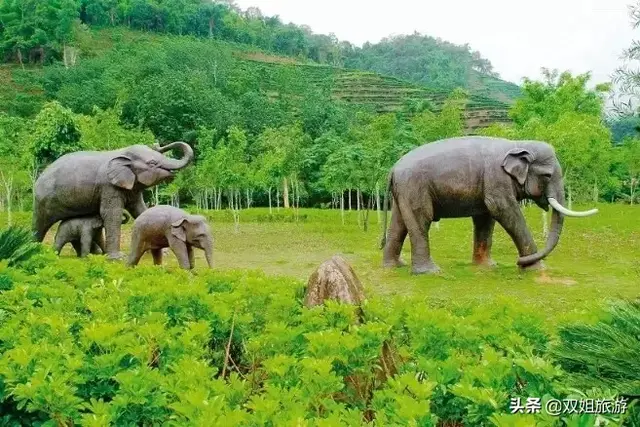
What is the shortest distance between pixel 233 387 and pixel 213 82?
160 ft

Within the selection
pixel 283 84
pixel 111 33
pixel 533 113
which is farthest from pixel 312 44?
pixel 533 113

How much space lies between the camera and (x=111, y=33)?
2707 inches

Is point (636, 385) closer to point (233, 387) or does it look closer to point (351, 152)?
point (233, 387)

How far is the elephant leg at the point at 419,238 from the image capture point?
10.6 metres

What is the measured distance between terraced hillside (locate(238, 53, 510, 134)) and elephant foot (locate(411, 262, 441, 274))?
4403cm

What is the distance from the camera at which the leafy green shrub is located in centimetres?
522

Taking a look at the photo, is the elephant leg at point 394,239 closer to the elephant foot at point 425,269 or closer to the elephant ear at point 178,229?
the elephant foot at point 425,269

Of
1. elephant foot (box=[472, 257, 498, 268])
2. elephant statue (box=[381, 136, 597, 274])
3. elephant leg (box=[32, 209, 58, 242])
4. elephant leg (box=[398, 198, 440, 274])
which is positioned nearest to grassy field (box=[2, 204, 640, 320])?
elephant foot (box=[472, 257, 498, 268])

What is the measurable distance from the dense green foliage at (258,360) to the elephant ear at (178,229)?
5707 mm

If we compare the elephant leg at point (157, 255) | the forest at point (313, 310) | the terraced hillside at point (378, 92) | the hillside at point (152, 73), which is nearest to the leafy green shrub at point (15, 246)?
the forest at point (313, 310)

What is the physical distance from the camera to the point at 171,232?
9891mm

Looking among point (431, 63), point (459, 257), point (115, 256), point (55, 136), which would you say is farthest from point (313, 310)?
point (431, 63)

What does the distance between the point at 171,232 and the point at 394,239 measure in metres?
3.80

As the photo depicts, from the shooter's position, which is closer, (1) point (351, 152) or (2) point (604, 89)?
(1) point (351, 152)
